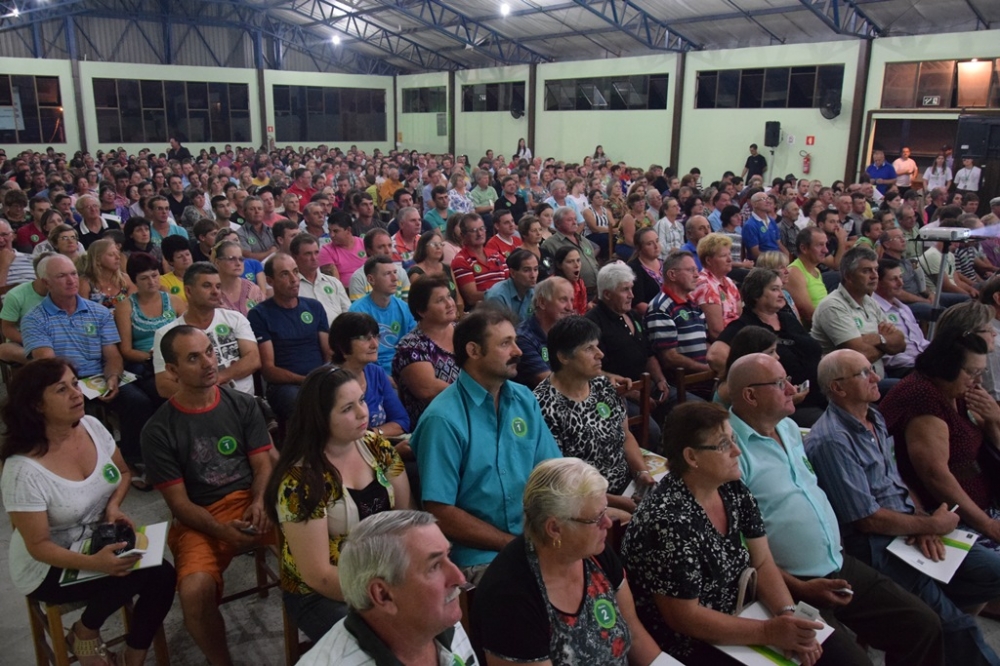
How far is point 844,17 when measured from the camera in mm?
11688

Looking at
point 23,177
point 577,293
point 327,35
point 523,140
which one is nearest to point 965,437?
point 577,293

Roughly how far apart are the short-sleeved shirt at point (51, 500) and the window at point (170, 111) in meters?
19.5

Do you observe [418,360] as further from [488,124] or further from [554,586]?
[488,124]

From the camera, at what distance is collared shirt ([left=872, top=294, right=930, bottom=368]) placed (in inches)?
171

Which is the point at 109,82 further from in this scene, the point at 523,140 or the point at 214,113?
the point at 523,140

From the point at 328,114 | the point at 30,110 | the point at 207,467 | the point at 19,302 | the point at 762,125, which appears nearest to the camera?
the point at 207,467

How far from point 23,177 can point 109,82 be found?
30.4 ft

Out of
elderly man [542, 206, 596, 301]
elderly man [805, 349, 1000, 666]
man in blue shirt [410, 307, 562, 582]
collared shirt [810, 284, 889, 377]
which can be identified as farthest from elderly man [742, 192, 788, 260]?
man in blue shirt [410, 307, 562, 582]

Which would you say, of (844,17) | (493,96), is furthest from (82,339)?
(493,96)

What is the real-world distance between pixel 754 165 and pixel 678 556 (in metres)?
12.4

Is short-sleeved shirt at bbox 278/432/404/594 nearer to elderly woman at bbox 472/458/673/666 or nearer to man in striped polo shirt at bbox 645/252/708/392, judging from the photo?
elderly woman at bbox 472/458/673/666

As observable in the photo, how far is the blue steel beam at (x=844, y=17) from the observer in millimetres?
11125

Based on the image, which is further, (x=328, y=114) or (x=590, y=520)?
(x=328, y=114)

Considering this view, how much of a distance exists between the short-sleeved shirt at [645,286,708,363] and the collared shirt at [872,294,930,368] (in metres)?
1.22
